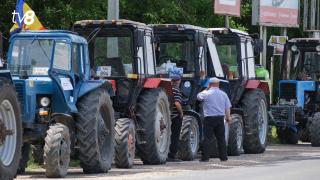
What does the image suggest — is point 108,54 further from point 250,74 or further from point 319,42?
point 319,42

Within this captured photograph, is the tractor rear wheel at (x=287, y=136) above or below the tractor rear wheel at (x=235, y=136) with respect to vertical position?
below

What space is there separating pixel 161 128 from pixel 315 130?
8949 millimetres

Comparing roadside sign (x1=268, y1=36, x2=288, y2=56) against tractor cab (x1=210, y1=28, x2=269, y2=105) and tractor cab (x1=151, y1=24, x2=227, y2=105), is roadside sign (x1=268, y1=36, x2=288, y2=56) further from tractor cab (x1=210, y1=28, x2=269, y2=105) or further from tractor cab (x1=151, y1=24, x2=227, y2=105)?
tractor cab (x1=151, y1=24, x2=227, y2=105)

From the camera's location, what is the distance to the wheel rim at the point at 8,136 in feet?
48.2

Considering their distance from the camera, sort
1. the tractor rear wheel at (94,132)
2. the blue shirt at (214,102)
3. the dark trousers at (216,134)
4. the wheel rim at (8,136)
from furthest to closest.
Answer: the dark trousers at (216,134) < the blue shirt at (214,102) < the tractor rear wheel at (94,132) < the wheel rim at (8,136)

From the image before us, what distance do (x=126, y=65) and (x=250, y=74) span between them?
6.52 m

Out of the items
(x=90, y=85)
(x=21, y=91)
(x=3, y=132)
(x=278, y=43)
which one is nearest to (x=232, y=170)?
(x=90, y=85)

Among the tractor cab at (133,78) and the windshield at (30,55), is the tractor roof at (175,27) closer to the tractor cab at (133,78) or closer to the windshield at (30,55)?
the tractor cab at (133,78)

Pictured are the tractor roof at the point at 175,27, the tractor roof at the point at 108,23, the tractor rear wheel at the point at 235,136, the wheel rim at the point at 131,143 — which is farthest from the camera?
the tractor rear wheel at the point at 235,136

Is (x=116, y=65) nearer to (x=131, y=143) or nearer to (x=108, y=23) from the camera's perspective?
(x=108, y=23)

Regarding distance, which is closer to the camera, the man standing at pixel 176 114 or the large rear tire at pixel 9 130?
the large rear tire at pixel 9 130

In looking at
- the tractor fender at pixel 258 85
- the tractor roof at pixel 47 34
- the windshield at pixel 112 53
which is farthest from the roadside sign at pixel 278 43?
the tractor roof at pixel 47 34

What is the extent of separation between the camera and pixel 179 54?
23.2 m

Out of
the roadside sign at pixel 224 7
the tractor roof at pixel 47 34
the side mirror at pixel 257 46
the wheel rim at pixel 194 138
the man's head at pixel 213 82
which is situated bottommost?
the wheel rim at pixel 194 138
